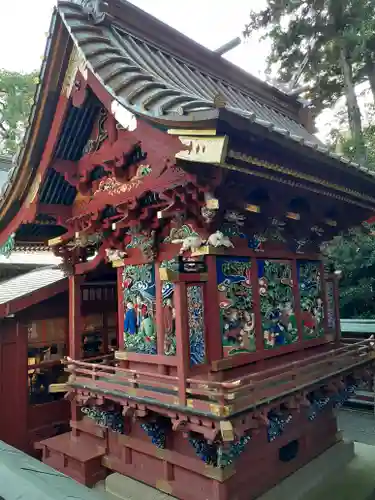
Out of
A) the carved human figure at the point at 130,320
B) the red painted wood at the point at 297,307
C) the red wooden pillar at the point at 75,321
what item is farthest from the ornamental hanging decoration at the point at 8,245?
the red painted wood at the point at 297,307

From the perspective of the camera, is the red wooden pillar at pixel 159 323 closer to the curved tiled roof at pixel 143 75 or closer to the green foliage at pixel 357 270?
the curved tiled roof at pixel 143 75

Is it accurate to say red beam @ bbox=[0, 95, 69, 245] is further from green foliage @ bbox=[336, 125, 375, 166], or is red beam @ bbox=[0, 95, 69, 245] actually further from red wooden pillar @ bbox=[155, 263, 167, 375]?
green foliage @ bbox=[336, 125, 375, 166]

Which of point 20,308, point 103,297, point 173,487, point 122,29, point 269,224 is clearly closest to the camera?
point 173,487

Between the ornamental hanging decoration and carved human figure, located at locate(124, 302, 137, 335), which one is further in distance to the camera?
the ornamental hanging decoration

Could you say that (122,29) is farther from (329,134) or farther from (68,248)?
(329,134)

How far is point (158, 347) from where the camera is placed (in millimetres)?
5594

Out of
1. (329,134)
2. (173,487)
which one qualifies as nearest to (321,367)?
(173,487)

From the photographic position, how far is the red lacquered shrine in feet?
14.8

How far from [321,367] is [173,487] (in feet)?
8.95

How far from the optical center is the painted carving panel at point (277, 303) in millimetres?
5914

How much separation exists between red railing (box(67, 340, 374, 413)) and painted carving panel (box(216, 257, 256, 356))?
1.61ft

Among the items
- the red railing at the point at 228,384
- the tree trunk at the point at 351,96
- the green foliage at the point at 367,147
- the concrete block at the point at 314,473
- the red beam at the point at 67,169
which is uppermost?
the tree trunk at the point at 351,96

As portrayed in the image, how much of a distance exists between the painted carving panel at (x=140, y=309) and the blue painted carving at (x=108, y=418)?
3.26ft

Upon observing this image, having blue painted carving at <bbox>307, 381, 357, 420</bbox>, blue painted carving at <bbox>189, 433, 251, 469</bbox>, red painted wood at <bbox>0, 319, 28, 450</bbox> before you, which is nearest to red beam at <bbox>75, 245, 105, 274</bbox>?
red painted wood at <bbox>0, 319, 28, 450</bbox>
